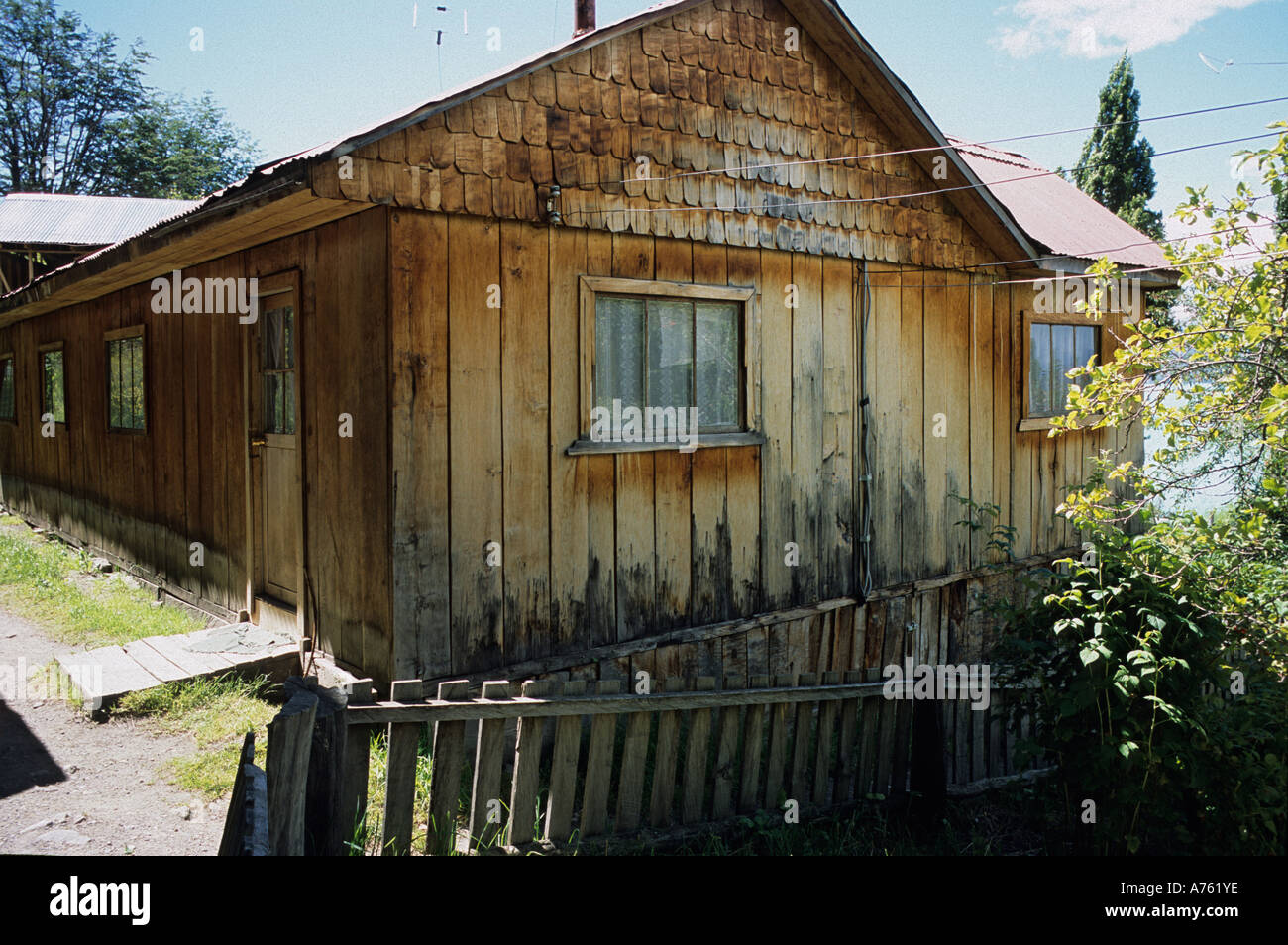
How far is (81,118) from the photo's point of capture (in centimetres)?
3919

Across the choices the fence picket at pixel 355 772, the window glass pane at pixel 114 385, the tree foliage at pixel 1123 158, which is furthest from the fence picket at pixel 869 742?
the tree foliage at pixel 1123 158

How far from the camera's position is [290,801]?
3.04 m

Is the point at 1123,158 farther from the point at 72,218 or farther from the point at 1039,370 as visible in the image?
the point at 72,218

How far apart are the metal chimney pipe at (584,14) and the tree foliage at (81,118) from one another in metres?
39.9

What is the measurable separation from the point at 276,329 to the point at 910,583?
5.39m

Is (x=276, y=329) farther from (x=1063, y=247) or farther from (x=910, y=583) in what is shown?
(x=1063, y=247)

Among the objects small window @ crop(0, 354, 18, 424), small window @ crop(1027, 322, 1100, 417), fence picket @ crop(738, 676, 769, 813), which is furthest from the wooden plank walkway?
small window @ crop(0, 354, 18, 424)

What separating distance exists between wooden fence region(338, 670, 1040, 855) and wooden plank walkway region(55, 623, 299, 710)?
109cm

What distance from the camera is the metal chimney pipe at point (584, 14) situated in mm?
6562

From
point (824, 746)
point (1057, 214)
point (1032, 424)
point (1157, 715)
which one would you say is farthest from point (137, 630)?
point (1057, 214)

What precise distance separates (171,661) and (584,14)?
517 centimetres
